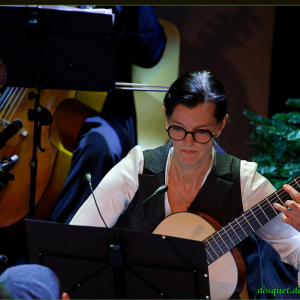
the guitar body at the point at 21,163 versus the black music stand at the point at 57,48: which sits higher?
the black music stand at the point at 57,48

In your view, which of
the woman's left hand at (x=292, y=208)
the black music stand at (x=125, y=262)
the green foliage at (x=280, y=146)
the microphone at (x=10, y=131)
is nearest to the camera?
the black music stand at (x=125, y=262)

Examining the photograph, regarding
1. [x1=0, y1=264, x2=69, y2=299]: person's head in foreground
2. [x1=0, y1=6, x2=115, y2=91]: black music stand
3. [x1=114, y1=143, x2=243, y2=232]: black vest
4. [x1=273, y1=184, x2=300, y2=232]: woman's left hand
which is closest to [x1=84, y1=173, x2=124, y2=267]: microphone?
[x1=0, y1=264, x2=69, y2=299]: person's head in foreground

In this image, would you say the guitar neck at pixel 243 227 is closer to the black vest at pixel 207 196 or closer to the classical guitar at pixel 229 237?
the classical guitar at pixel 229 237

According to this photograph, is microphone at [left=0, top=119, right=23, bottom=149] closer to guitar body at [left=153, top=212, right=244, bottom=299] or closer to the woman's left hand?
guitar body at [left=153, top=212, right=244, bottom=299]

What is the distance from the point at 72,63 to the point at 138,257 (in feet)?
4.82

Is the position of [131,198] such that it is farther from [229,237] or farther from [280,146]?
[280,146]

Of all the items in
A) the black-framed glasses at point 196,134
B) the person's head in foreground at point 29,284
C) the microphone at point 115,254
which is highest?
the black-framed glasses at point 196,134

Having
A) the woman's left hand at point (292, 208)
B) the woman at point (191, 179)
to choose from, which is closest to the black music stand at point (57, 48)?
the woman at point (191, 179)

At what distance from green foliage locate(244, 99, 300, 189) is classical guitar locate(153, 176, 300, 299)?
1132 mm

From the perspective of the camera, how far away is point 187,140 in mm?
1742

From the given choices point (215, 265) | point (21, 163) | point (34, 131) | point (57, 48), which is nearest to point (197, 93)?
point (215, 265)

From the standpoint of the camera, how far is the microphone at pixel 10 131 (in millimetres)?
2531

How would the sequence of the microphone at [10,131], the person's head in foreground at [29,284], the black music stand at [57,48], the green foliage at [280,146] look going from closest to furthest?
1. the person's head in foreground at [29,284]
2. the black music stand at [57,48]
3. the microphone at [10,131]
4. the green foliage at [280,146]

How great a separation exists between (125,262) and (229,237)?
490mm
